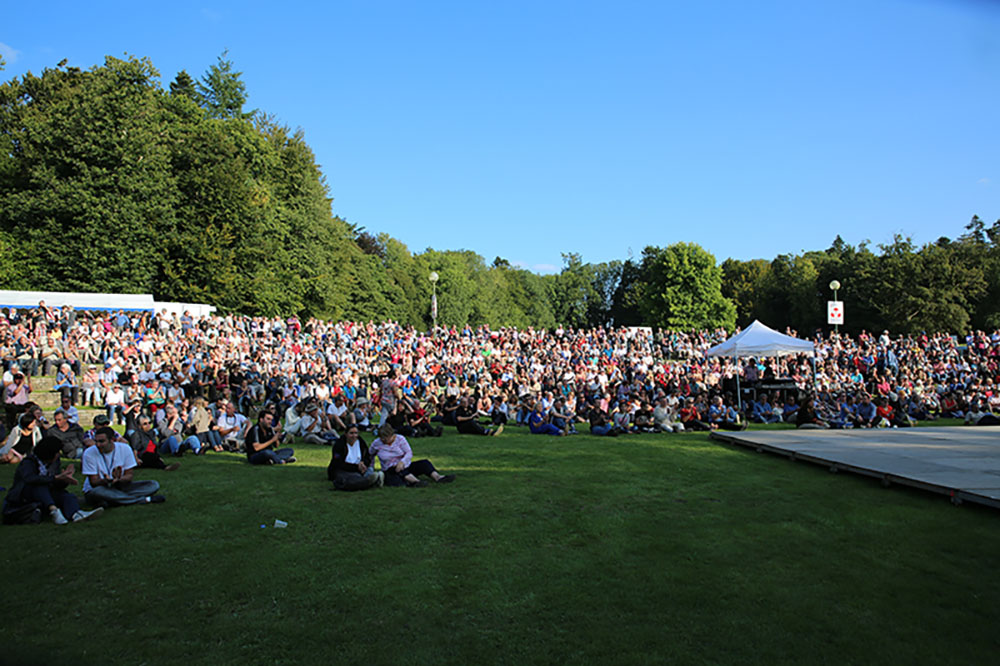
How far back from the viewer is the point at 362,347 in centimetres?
2698

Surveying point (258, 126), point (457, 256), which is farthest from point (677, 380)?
point (457, 256)

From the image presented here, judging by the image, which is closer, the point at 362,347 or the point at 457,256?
the point at 362,347

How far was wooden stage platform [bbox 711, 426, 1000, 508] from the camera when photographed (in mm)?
8320

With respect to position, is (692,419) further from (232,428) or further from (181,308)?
(181,308)

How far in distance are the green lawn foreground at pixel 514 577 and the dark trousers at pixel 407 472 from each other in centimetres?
31

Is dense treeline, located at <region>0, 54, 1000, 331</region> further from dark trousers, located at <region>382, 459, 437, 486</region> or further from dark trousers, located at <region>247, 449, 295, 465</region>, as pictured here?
dark trousers, located at <region>382, 459, 437, 486</region>

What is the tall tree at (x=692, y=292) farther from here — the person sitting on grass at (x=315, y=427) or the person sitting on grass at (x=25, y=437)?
the person sitting on grass at (x=25, y=437)

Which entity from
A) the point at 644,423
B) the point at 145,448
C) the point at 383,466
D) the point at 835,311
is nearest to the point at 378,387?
the point at 644,423

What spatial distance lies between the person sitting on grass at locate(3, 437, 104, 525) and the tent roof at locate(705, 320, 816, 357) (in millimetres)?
17455

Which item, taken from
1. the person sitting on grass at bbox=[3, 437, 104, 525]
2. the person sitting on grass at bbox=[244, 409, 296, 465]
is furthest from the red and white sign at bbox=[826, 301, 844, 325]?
the person sitting on grass at bbox=[3, 437, 104, 525]

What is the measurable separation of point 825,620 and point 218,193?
122 feet

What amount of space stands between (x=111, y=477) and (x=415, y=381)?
13.8 meters

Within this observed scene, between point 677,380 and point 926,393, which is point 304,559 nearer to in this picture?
point 677,380

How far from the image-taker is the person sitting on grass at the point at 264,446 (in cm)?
1109
